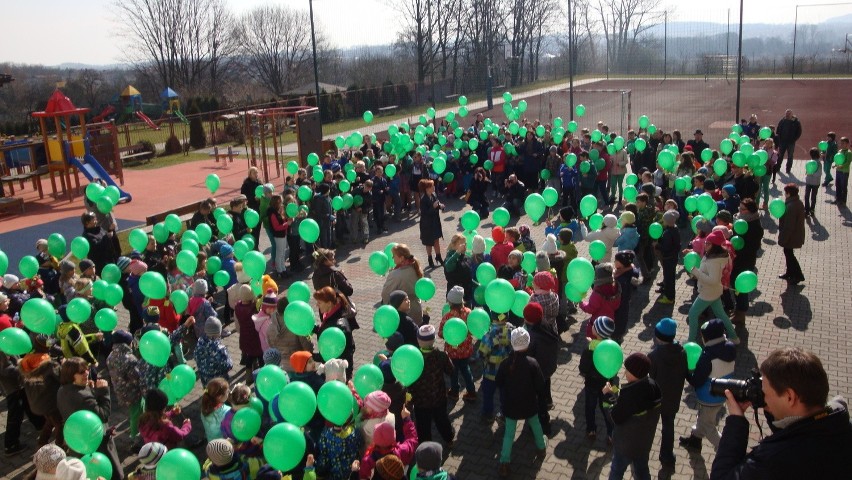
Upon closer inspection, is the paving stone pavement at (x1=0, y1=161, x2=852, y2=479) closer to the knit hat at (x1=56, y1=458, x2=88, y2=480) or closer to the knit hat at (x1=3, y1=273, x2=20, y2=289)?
the knit hat at (x1=3, y1=273, x2=20, y2=289)

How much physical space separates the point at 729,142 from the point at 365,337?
9259 millimetres

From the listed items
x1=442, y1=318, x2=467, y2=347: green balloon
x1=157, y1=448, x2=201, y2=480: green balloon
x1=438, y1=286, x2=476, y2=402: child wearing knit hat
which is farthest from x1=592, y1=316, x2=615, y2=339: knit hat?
x1=157, y1=448, x2=201, y2=480: green balloon

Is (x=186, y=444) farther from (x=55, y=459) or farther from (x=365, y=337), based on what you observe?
(x=365, y=337)

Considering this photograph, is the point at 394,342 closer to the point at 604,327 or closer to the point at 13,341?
the point at 604,327

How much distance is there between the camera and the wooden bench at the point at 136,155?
27.1 m

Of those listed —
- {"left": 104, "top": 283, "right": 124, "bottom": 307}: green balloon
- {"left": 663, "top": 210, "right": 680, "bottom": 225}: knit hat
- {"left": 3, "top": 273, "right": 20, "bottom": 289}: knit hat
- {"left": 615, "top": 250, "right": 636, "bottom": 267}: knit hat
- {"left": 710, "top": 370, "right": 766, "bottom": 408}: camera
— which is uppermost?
{"left": 710, "top": 370, "right": 766, "bottom": 408}: camera

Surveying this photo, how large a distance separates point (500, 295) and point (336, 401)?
2371mm

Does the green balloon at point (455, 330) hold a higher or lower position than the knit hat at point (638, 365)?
lower

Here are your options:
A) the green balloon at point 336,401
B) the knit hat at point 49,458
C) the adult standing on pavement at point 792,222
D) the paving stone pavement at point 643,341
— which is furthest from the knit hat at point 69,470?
the adult standing on pavement at point 792,222

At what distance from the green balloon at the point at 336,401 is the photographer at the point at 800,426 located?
2826 mm

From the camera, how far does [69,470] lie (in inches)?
172

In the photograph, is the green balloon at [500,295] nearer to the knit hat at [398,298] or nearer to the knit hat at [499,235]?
the knit hat at [398,298]

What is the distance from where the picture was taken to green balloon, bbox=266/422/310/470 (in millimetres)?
4652

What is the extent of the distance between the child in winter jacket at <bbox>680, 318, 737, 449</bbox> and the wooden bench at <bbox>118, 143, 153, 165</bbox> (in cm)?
2513
